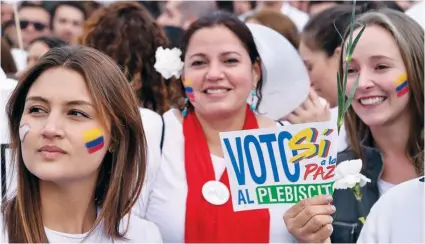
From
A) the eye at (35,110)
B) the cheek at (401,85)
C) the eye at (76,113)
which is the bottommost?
the eye at (76,113)

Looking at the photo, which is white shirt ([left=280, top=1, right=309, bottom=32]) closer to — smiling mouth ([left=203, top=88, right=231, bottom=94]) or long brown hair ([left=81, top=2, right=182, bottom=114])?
long brown hair ([left=81, top=2, right=182, bottom=114])

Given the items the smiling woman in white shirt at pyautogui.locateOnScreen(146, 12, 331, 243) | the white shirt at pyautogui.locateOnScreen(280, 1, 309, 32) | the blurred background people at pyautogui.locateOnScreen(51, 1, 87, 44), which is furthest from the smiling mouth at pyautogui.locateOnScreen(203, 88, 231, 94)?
the white shirt at pyautogui.locateOnScreen(280, 1, 309, 32)

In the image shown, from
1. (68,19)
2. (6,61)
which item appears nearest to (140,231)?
(6,61)

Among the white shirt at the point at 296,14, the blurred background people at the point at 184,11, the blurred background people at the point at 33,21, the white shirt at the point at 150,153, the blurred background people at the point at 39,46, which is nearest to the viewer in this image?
the white shirt at the point at 150,153

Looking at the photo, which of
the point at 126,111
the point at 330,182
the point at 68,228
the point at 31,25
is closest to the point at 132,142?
the point at 126,111

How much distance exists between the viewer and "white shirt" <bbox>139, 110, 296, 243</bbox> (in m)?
3.34

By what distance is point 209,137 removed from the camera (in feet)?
12.0

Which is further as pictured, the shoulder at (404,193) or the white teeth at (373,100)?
the white teeth at (373,100)

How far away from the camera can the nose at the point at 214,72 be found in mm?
3566

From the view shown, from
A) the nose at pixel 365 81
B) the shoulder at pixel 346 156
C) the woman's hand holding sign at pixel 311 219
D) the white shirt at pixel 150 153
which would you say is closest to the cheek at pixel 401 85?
the nose at pixel 365 81

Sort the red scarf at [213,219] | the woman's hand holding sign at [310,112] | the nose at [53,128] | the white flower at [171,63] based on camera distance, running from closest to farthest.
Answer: the nose at [53,128]
the red scarf at [213,219]
the white flower at [171,63]
the woman's hand holding sign at [310,112]

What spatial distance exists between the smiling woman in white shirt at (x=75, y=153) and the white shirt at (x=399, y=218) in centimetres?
78

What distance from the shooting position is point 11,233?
271 centimetres

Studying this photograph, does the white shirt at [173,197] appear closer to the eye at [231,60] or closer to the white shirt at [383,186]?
the eye at [231,60]
